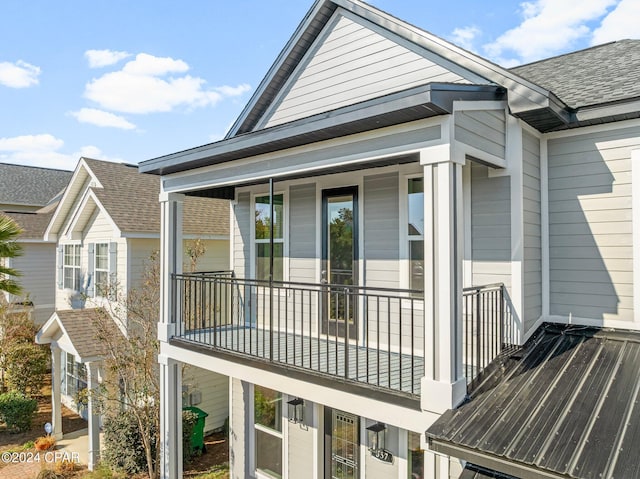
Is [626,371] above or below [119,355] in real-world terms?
above

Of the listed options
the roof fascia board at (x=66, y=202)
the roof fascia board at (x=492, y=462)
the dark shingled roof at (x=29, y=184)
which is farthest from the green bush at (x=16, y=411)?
the dark shingled roof at (x=29, y=184)

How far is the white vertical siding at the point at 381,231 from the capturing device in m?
6.04

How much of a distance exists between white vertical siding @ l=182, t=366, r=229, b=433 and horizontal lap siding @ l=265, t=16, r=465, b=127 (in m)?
7.06

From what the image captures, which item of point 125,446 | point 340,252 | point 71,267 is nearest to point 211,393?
point 125,446

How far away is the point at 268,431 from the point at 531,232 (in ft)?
18.2

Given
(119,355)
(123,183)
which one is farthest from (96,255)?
(119,355)

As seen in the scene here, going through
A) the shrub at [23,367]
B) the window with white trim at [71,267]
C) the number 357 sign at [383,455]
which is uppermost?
the window with white trim at [71,267]

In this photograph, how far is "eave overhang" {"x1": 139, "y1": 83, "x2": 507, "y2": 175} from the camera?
373 centimetres

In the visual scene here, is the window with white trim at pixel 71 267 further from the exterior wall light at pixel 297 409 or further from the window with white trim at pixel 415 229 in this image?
the window with white trim at pixel 415 229

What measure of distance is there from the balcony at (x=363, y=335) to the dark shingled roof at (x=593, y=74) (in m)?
2.59

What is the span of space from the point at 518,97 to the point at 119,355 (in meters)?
8.69

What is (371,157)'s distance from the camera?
14.4 ft

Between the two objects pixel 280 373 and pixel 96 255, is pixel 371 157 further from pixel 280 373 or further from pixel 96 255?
pixel 96 255

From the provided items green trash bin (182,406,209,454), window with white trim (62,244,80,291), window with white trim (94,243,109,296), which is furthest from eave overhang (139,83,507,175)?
window with white trim (62,244,80,291)
